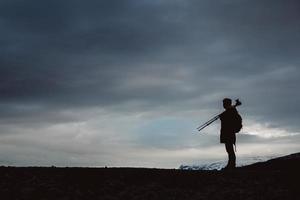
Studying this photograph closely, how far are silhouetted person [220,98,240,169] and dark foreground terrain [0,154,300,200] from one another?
280 centimetres

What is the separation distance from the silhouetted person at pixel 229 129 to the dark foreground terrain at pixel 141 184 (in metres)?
→ 2.80

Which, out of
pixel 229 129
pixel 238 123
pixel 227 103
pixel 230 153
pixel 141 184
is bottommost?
pixel 141 184

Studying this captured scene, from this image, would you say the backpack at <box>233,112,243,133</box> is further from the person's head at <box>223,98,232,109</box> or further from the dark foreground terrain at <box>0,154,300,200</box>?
the dark foreground terrain at <box>0,154,300,200</box>

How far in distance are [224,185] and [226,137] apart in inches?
188

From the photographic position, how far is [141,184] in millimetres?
16719

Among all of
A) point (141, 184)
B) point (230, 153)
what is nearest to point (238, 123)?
point (230, 153)

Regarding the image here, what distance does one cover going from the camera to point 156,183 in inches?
662

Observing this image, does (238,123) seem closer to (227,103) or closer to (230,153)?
(227,103)

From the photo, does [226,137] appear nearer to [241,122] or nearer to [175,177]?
[241,122]

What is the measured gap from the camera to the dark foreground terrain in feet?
51.4

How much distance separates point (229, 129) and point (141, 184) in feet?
19.2

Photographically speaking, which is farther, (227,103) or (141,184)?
(227,103)

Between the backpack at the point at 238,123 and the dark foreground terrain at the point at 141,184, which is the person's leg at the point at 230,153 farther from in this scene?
the dark foreground terrain at the point at 141,184

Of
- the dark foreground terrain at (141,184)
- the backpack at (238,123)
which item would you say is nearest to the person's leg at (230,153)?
the backpack at (238,123)
